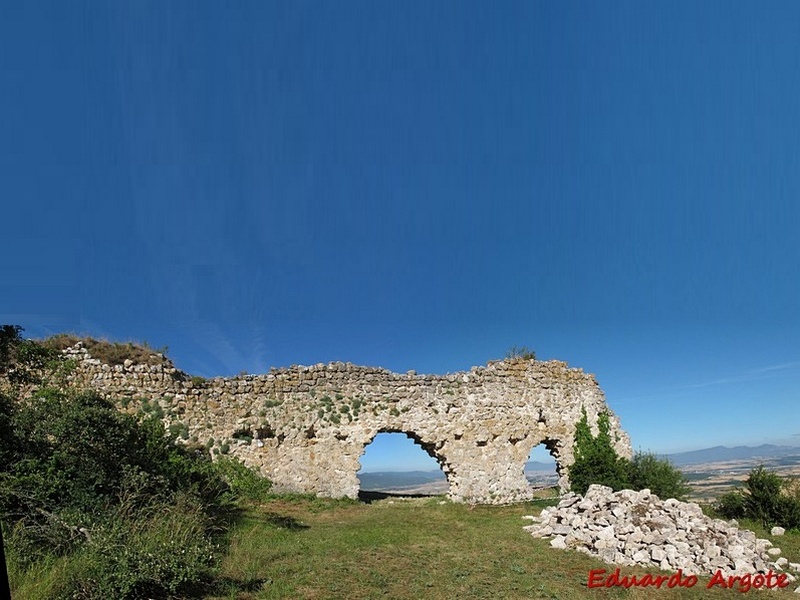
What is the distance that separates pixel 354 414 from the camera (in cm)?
1478

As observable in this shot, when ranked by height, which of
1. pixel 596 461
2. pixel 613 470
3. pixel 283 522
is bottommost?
pixel 283 522

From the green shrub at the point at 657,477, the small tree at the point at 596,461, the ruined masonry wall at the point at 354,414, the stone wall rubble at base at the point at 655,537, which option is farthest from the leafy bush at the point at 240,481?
the green shrub at the point at 657,477

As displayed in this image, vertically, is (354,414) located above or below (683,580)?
above

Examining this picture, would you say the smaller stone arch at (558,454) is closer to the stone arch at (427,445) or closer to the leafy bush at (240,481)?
the stone arch at (427,445)

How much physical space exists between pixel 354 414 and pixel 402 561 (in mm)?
6722

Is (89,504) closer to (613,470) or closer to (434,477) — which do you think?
(613,470)

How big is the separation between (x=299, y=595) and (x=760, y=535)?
1131 cm

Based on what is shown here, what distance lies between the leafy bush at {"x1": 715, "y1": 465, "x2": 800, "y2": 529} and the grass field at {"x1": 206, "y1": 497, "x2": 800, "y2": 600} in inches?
31.6

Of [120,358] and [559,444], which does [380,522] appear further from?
[120,358]

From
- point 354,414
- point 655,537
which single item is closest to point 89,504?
point 354,414

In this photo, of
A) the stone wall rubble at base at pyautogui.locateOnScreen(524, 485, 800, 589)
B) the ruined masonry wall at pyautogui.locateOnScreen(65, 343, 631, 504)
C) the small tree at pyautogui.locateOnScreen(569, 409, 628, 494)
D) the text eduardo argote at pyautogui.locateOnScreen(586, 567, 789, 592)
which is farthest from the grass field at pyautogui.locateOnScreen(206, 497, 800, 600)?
the small tree at pyautogui.locateOnScreen(569, 409, 628, 494)

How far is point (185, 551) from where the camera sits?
608 cm

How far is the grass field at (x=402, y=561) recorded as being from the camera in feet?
22.2

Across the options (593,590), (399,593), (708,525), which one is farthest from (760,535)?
(399,593)
